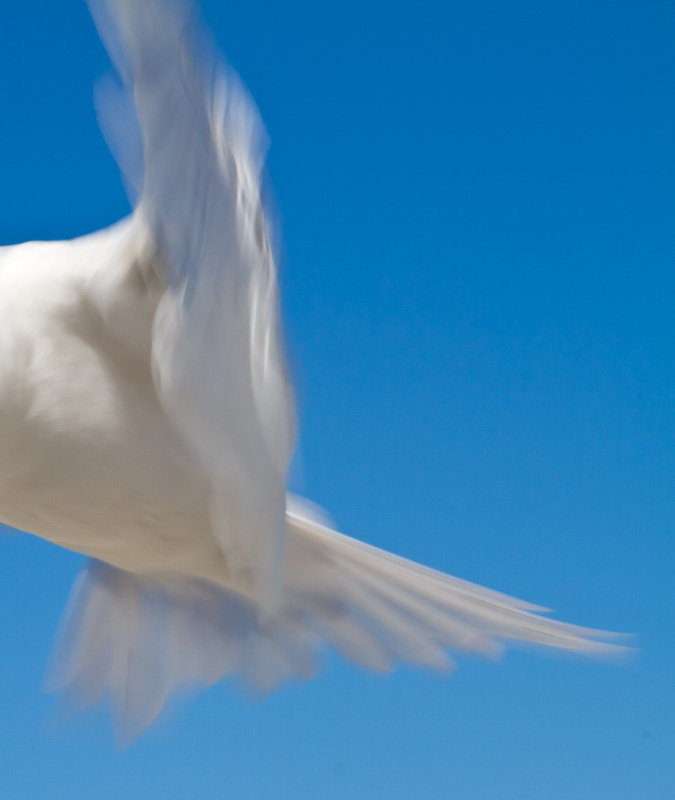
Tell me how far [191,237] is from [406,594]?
3.54ft

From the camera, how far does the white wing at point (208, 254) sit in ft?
2.86

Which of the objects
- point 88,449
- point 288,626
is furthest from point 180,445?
point 288,626

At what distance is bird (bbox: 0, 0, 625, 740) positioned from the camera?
995 mm

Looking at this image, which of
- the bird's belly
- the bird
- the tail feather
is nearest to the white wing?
the bird

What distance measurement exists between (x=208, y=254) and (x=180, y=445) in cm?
48

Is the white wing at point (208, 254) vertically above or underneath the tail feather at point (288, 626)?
underneath

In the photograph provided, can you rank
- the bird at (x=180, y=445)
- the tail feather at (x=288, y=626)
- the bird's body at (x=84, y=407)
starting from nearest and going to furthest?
1. the bird at (x=180, y=445)
2. the bird's body at (x=84, y=407)
3. the tail feather at (x=288, y=626)

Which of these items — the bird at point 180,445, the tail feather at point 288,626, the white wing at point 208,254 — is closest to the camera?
the white wing at point 208,254

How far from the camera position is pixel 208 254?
1057 mm

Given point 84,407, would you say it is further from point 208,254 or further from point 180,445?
point 208,254

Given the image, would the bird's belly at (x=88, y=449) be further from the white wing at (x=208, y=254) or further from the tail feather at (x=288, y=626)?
the tail feather at (x=288, y=626)

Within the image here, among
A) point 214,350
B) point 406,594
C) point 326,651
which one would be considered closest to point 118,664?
point 326,651

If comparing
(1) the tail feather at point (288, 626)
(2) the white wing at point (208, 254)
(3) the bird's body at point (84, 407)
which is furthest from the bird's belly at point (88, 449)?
(1) the tail feather at point (288, 626)

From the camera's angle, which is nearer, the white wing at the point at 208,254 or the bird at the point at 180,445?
the white wing at the point at 208,254
